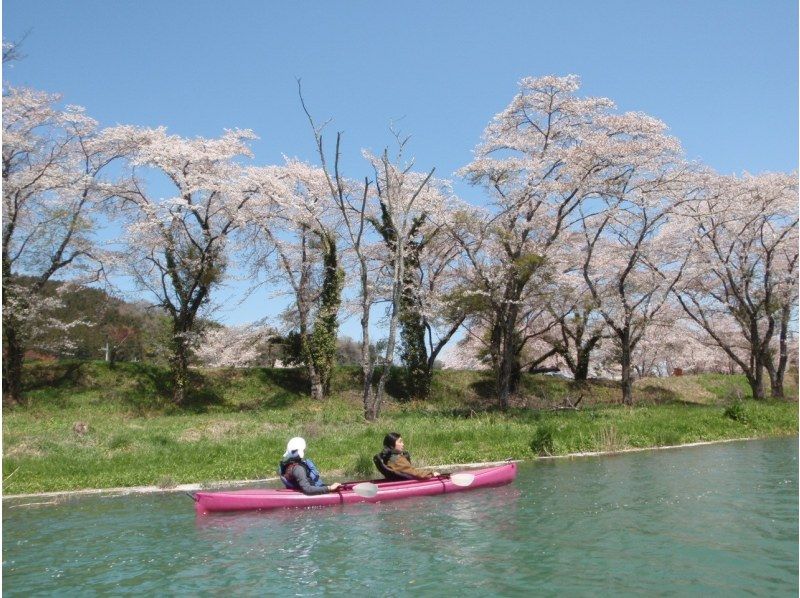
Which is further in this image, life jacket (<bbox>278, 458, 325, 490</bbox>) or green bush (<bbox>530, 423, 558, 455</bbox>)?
green bush (<bbox>530, 423, 558, 455</bbox>)

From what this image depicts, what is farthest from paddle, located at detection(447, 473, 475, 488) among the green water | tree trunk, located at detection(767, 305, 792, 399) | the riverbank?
tree trunk, located at detection(767, 305, 792, 399)

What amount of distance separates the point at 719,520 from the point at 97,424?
68.1ft

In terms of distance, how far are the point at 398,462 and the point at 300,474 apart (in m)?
2.18

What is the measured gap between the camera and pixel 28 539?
999 cm

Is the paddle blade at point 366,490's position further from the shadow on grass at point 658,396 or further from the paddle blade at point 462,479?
the shadow on grass at point 658,396

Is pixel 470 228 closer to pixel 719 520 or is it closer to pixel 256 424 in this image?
pixel 256 424

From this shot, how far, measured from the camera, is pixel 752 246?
3294 centimetres

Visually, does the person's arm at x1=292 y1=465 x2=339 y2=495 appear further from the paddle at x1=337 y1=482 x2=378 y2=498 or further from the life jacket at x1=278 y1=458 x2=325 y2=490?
the paddle at x1=337 y1=482 x2=378 y2=498

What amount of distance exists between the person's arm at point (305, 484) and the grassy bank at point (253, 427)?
12.1ft

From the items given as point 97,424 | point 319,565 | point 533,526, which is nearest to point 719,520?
point 533,526

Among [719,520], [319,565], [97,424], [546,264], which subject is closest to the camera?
[319,565]

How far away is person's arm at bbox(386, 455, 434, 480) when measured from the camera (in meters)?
13.1

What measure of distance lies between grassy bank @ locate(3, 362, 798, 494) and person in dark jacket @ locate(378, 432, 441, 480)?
2.26m

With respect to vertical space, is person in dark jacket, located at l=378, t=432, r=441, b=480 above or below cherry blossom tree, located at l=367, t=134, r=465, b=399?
below
